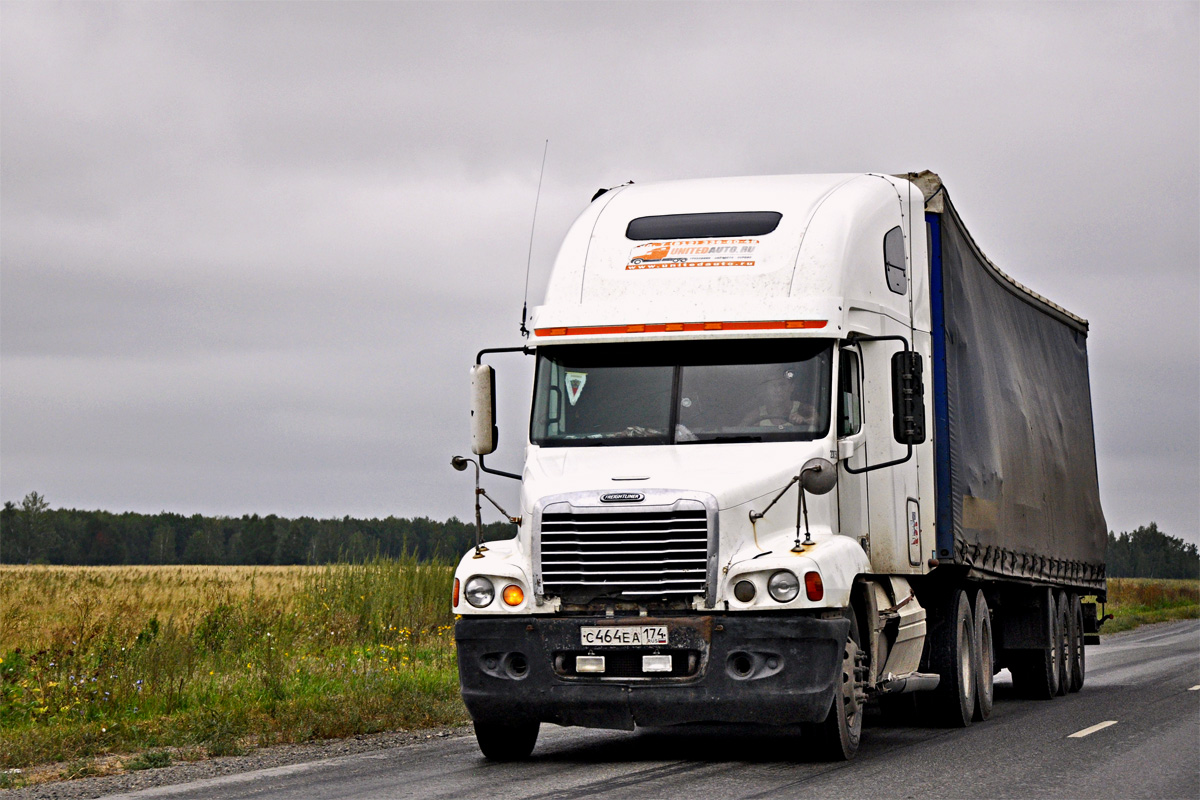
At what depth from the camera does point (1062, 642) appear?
1798cm

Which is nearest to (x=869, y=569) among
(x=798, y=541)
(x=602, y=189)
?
(x=798, y=541)

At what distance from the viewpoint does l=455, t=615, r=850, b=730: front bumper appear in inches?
392

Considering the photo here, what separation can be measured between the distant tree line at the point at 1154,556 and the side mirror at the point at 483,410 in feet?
453

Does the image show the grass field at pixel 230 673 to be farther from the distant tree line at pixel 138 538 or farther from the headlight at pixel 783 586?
the distant tree line at pixel 138 538

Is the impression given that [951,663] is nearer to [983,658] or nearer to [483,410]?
[983,658]

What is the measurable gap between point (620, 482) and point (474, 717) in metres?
1.99

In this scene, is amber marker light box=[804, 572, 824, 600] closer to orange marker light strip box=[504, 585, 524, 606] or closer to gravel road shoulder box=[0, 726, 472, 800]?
orange marker light strip box=[504, 585, 524, 606]

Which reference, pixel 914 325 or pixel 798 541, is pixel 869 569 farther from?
pixel 914 325

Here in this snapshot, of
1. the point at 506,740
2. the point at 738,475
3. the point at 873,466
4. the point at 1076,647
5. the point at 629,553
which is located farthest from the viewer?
the point at 1076,647

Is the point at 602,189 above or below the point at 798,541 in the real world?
above

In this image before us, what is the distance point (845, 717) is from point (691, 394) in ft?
8.19

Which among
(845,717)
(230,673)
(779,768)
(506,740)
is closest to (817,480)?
(845,717)

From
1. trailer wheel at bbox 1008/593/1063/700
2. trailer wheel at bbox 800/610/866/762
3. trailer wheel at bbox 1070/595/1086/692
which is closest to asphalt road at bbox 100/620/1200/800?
trailer wheel at bbox 800/610/866/762

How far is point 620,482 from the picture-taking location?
10.4 metres
